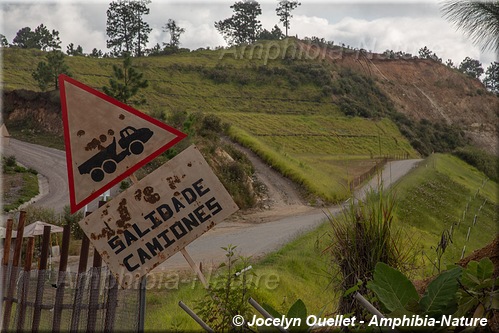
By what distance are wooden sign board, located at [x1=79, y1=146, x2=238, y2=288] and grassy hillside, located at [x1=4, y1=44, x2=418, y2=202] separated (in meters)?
23.1

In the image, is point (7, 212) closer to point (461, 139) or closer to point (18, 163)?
point (18, 163)

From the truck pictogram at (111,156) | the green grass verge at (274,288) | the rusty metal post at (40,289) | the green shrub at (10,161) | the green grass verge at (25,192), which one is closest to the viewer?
the truck pictogram at (111,156)

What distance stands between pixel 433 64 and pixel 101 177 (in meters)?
74.1

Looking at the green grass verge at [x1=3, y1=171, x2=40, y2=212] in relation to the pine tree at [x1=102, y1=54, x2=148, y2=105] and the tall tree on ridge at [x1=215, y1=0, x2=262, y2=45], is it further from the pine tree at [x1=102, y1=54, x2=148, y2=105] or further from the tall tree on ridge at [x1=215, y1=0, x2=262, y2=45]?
the tall tree on ridge at [x1=215, y1=0, x2=262, y2=45]

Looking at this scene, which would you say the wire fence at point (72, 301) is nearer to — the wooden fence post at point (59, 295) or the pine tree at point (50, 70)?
the wooden fence post at point (59, 295)

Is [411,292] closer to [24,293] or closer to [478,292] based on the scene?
[478,292]

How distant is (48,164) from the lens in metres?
30.1

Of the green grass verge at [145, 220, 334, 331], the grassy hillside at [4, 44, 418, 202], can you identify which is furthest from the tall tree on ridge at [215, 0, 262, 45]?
the green grass verge at [145, 220, 334, 331]

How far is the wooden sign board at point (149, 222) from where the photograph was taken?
3482mm

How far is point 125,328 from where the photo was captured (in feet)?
13.7

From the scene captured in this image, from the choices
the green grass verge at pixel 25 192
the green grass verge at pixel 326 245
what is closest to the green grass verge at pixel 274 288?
the green grass verge at pixel 326 245

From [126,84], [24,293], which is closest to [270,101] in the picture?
[126,84]

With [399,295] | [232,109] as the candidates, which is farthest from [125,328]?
[232,109]

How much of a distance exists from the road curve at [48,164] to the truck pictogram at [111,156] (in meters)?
19.2
